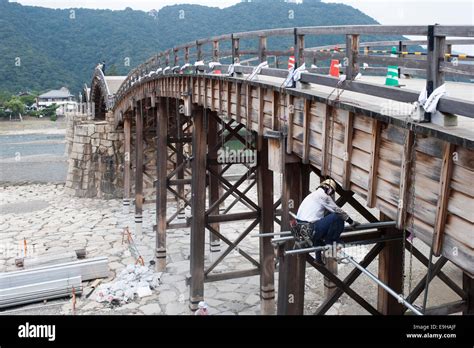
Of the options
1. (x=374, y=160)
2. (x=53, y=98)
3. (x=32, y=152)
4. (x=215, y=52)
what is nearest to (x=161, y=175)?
(x=215, y=52)

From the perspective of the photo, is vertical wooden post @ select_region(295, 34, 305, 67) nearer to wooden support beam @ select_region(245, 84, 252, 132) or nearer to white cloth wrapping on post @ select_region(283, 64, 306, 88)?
white cloth wrapping on post @ select_region(283, 64, 306, 88)

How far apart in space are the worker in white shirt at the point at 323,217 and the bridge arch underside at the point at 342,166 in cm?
22

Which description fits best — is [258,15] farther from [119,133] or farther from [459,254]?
[459,254]

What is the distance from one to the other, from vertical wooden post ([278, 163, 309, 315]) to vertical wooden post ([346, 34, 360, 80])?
5.45ft

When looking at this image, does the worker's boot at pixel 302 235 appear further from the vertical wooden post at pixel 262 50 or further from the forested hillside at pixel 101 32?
the forested hillside at pixel 101 32

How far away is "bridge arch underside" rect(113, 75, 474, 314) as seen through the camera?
3332 mm

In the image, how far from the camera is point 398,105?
396cm

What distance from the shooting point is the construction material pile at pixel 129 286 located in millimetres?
11844

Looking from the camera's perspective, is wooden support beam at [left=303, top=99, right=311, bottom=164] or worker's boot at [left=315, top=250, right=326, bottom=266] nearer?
worker's boot at [left=315, top=250, right=326, bottom=266]

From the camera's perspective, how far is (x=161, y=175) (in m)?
13.2

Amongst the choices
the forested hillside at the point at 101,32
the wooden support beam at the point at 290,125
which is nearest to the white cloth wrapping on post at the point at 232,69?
the wooden support beam at the point at 290,125

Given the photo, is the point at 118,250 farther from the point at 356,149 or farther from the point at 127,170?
the point at 356,149

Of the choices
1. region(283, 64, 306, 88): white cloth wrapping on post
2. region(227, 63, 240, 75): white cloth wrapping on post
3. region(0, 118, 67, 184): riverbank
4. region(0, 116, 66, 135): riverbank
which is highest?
region(227, 63, 240, 75): white cloth wrapping on post

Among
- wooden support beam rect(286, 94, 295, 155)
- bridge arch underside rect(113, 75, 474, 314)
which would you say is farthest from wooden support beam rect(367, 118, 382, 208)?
wooden support beam rect(286, 94, 295, 155)
